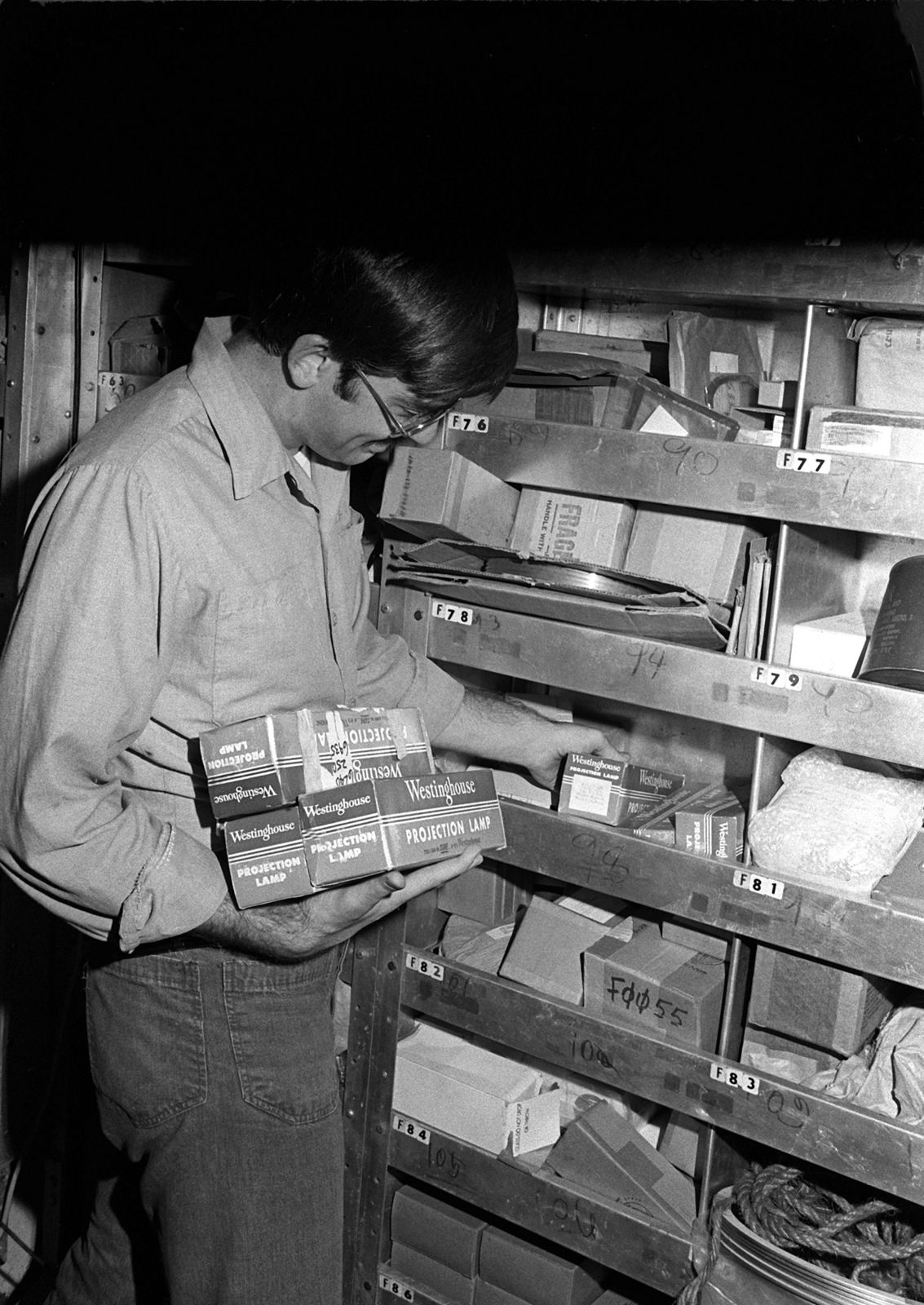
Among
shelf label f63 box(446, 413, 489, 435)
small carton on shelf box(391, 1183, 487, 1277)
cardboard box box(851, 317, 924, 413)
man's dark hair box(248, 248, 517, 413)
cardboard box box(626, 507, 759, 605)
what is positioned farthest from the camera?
small carton on shelf box(391, 1183, 487, 1277)

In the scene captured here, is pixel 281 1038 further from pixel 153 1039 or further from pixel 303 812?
pixel 303 812

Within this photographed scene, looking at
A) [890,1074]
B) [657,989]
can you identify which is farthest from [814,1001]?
[657,989]

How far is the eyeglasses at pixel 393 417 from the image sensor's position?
1.71 m

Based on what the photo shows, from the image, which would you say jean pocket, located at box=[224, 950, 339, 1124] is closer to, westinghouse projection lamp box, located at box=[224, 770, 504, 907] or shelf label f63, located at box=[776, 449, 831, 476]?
westinghouse projection lamp box, located at box=[224, 770, 504, 907]

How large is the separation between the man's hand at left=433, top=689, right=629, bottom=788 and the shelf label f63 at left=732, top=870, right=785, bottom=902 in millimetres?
342

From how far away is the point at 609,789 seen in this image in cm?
205

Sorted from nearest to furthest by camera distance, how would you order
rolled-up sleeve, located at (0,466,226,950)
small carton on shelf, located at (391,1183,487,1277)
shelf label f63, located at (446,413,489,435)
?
rolled-up sleeve, located at (0,466,226,950) < shelf label f63, located at (446,413,489,435) < small carton on shelf, located at (391,1183,487,1277)

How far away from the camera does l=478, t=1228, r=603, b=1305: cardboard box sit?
2168 mm

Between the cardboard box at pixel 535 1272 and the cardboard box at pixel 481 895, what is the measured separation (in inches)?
22.8

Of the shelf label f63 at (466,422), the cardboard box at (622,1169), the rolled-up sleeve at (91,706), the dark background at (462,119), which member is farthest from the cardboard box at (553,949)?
the dark background at (462,119)

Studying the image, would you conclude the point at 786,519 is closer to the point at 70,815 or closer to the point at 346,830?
the point at 346,830

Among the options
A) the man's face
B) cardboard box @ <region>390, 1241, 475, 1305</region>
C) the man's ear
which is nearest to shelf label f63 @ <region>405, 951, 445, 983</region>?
cardboard box @ <region>390, 1241, 475, 1305</region>

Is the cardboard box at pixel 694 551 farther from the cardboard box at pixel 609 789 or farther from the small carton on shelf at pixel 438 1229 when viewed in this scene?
the small carton on shelf at pixel 438 1229

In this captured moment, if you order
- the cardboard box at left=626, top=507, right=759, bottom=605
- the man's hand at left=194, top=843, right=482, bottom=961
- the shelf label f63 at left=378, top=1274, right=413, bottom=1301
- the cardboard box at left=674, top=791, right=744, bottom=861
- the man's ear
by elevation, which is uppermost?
the man's ear
